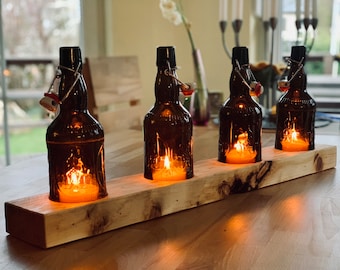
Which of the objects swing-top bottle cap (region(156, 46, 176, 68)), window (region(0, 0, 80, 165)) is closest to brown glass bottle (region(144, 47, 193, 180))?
swing-top bottle cap (region(156, 46, 176, 68))

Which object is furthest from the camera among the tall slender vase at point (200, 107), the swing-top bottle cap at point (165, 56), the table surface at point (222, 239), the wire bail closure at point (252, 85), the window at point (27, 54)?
the window at point (27, 54)

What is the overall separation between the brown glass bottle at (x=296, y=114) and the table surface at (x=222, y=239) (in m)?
0.14

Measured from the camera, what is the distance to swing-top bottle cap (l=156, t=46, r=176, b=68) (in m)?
0.90

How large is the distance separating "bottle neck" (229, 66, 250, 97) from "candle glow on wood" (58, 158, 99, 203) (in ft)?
1.27

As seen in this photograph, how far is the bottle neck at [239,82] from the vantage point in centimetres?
103

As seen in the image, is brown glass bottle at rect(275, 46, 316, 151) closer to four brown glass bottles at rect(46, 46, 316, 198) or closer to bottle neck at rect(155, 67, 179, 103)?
four brown glass bottles at rect(46, 46, 316, 198)

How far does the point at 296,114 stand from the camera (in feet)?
3.83

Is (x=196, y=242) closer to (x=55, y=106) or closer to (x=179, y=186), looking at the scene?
(x=179, y=186)

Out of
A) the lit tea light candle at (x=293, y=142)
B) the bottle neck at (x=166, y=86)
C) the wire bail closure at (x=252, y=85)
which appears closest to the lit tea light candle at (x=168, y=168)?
the bottle neck at (x=166, y=86)

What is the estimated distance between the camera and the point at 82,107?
81 centimetres

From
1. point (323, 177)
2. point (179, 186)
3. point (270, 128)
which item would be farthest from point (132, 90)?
point (179, 186)

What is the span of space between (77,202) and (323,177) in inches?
23.4

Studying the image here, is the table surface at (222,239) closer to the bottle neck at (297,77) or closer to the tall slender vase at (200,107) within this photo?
the bottle neck at (297,77)

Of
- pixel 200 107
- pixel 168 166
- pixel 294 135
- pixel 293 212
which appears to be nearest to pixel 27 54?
pixel 200 107
